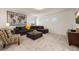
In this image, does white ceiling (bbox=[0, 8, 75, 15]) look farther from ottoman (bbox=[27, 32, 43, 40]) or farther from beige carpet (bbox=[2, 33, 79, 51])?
beige carpet (bbox=[2, 33, 79, 51])

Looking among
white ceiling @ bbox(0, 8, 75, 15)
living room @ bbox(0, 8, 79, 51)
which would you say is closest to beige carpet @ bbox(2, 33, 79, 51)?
living room @ bbox(0, 8, 79, 51)

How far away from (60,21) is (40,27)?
49 cm

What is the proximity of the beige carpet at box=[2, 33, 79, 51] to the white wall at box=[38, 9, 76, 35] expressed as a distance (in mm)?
188

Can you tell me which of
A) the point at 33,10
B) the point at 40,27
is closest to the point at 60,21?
the point at 40,27

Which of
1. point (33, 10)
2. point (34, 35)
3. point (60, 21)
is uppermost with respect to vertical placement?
point (33, 10)

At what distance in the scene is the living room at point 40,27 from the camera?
212 centimetres

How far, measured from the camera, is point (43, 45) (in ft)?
7.13

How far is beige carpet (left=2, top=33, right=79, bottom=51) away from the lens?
2150mm

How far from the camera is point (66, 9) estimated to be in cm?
211

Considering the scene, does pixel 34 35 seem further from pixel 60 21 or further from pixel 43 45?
pixel 60 21

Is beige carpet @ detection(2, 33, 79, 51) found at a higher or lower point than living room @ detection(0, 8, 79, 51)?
lower

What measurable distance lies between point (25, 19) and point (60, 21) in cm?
82
